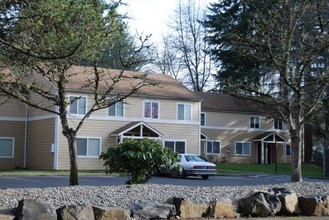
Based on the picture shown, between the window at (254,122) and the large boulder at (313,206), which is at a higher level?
the window at (254,122)

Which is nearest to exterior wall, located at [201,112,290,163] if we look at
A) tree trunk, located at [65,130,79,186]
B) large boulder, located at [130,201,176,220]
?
tree trunk, located at [65,130,79,186]

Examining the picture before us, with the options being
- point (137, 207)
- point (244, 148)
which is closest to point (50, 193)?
point (137, 207)

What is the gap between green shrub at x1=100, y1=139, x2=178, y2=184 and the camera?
51.4ft

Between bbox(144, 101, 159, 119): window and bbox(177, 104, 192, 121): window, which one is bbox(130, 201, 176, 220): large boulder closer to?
bbox(144, 101, 159, 119): window

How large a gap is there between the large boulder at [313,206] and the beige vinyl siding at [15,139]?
1127 inches

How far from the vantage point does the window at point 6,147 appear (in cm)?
3725

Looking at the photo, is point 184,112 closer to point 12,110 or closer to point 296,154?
point 12,110

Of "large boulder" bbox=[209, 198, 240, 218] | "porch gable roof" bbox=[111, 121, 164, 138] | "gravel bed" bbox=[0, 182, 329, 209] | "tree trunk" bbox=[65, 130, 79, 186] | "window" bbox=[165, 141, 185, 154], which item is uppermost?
"porch gable roof" bbox=[111, 121, 164, 138]

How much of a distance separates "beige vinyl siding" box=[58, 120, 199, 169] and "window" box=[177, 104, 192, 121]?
624mm

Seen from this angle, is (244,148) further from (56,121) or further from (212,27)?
(56,121)

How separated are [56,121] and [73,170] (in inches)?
821

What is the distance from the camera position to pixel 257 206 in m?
11.9

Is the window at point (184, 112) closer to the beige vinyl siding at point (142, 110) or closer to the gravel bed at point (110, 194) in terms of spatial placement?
the beige vinyl siding at point (142, 110)

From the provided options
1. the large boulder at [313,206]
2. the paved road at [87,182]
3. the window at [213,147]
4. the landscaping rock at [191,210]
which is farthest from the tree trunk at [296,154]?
the window at [213,147]
